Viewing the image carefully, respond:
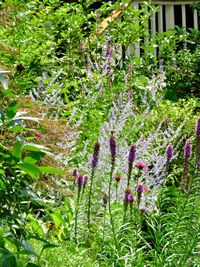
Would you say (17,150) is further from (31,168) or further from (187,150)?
(187,150)

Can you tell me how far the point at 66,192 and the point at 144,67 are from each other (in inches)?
168

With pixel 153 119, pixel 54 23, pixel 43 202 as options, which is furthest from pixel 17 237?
pixel 54 23

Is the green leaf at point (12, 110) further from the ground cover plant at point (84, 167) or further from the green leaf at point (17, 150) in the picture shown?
the green leaf at point (17, 150)

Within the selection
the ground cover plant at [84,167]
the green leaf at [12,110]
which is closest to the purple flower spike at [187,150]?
the ground cover plant at [84,167]

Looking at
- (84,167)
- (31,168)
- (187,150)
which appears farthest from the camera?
(84,167)

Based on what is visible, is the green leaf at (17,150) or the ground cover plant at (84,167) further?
the ground cover plant at (84,167)

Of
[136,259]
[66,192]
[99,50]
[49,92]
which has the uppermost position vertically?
[99,50]

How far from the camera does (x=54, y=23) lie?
7.80 m

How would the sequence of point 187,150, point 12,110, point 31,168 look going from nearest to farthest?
point 31,168 → point 12,110 → point 187,150

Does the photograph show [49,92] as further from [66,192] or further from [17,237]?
[17,237]

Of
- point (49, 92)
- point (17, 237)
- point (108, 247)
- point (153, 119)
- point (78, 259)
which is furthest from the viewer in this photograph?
point (153, 119)

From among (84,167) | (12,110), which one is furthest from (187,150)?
(12,110)

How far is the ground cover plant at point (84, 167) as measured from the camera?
231 cm

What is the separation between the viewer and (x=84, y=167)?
4773mm
